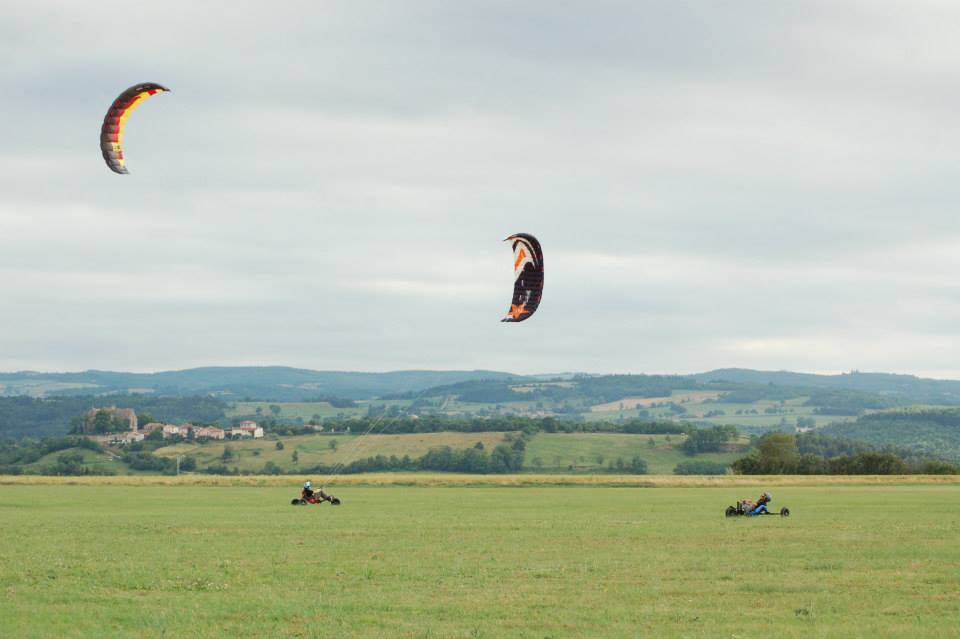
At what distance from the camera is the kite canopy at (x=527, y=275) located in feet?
133

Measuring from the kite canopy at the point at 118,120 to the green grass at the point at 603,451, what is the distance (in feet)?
340

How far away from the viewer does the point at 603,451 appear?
149 metres

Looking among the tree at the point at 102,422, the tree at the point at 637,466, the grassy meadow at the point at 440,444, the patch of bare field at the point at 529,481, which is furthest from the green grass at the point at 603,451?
the tree at the point at 102,422

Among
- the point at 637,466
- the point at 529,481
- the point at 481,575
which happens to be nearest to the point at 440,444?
the point at 637,466

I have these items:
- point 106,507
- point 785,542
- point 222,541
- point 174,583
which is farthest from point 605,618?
point 106,507

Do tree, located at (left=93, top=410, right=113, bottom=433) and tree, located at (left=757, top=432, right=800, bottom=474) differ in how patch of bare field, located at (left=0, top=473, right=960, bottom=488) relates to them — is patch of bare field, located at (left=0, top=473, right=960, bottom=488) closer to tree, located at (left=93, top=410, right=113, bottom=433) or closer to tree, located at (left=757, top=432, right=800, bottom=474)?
tree, located at (left=757, top=432, right=800, bottom=474)

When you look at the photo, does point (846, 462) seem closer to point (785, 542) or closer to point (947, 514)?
point (947, 514)

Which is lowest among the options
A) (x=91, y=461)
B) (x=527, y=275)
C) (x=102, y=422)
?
(x=91, y=461)

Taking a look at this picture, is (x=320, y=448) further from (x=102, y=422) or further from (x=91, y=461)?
(x=102, y=422)

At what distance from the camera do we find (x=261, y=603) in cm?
1756

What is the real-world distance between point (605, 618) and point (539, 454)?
127285mm

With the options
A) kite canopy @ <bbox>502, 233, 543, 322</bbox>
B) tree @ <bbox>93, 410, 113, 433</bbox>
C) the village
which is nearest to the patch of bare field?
kite canopy @ <bbox>502, 233, 543, 322</bbox>

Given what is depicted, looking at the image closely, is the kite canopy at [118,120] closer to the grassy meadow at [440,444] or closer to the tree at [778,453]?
the tree at [778,453]

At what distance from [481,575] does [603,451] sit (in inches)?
5130
